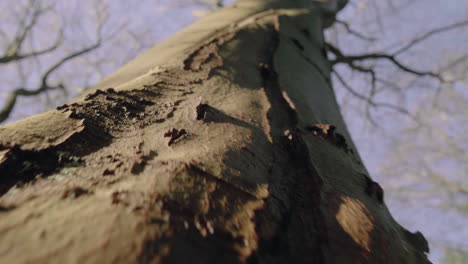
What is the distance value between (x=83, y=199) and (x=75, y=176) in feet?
0.19

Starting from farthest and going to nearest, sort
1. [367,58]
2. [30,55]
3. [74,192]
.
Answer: [30,55]
[367,58]
[74,192]

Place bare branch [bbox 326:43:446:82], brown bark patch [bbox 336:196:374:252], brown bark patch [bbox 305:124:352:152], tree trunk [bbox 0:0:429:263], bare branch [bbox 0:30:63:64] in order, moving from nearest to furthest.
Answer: tree trunk [bbox 0:0:429:263] < brown bark patch [bbox 336:196:374:252] < brown bark patch [bbox 305:124:352:152] < bare branch [bbox 326:43:446:82] < bare branch [bbox 0:30:63:64]

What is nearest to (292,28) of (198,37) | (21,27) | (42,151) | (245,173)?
(198,37)

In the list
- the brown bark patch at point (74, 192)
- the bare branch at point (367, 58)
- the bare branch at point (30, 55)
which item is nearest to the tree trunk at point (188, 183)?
the brown bark patch at point (74, 192)

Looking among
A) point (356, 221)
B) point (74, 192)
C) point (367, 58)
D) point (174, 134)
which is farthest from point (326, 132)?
point (367, 58)

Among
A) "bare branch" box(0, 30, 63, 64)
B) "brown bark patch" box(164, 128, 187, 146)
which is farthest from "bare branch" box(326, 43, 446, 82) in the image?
"bare branch" box(0, 30, 63, 64)

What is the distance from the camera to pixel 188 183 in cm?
38

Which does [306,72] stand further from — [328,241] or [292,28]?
[328,241]

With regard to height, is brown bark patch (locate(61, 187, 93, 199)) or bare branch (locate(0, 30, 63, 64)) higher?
brown bark patch (locate(61, 187, 93, 199))

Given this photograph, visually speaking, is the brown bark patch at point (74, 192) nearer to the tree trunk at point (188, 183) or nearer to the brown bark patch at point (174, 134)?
the tree trunk at point (188, 183)

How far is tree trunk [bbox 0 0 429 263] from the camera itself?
0.30m

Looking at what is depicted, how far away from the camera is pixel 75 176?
1.24 feet

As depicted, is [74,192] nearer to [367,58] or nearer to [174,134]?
[174,134]

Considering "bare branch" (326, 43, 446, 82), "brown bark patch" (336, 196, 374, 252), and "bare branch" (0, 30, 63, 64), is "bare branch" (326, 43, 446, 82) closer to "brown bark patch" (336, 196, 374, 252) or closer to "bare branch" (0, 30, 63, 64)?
"brown bark patch" (336, 196, 374, 252)
